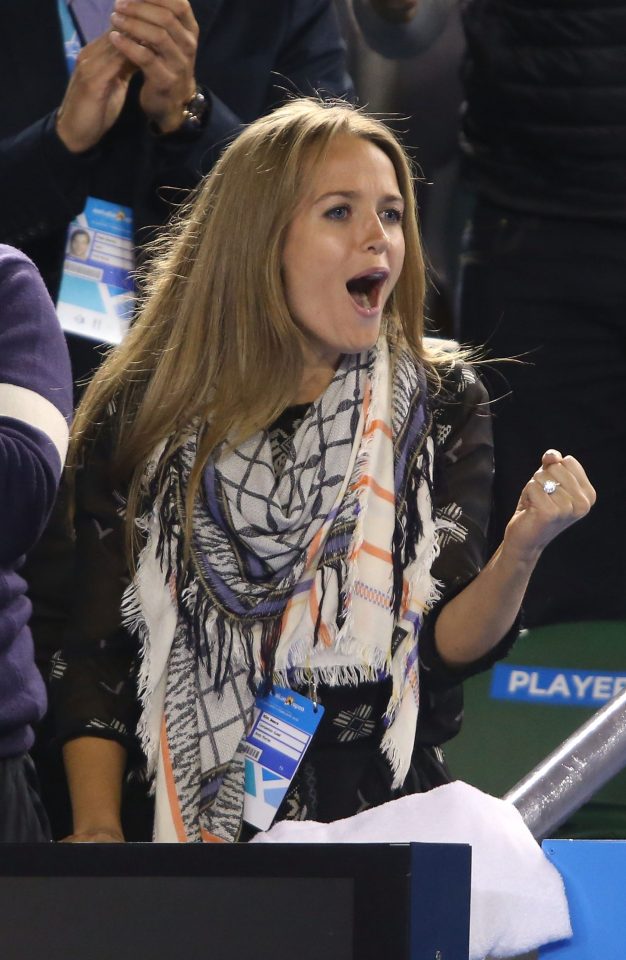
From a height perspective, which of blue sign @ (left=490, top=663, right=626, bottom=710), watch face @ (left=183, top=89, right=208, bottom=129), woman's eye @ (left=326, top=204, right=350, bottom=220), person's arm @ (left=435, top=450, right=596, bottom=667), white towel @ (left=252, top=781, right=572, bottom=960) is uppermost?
watch face @ (left=183, top=89, right=208, bottom=129)

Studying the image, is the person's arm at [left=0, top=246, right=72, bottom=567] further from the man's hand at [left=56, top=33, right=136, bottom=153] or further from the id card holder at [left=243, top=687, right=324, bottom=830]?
the man's hand at [left=56, top=33, right=136, bottom=153]

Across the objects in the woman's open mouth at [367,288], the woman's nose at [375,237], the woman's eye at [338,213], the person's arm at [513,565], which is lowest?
the person's arm at [513,565]

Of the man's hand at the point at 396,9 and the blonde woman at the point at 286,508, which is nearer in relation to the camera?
the blonde woman at the point at 286,508

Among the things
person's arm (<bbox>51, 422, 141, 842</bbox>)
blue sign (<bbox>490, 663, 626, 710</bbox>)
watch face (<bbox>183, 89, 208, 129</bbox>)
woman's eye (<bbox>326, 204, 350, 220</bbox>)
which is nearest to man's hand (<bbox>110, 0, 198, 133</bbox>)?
watch face (<bbox>183, 89, 208, 129</bbox>)

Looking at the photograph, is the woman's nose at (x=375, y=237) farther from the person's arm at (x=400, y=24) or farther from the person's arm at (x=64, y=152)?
the person's arm at (x=400, y=24)

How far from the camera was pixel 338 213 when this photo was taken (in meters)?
2.35

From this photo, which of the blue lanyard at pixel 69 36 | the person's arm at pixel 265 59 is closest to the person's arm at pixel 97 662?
the person's arm at pixel 265 59

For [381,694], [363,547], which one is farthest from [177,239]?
[381,694]

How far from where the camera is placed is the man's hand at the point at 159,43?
2.60 meters

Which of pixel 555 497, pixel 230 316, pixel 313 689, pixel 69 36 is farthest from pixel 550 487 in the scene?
pixel 69 36

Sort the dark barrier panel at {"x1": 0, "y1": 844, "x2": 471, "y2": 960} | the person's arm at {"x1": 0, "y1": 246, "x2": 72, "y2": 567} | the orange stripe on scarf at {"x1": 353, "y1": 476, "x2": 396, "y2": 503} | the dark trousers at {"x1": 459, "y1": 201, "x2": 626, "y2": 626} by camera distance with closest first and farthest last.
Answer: the dark barrier panel at {"x1": 0, "y1": 844, "x2": 471, "y2": 960}, the person's arm at {"x1": 0, "y1": 246, "x2": 72, "y2": 567}, the orange stripe on scarf at {"x1": 353, "y1": 476, "x2": 396, "y2": 503}, the dark trousers at {"x1": 459, "y1": 201, "x2": 626, "y2": 626}

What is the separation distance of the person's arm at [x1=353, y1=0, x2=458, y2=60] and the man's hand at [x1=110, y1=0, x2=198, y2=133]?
2.93 feet

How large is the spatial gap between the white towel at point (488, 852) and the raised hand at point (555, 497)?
0.71 metres

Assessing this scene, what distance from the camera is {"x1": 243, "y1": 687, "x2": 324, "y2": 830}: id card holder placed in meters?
2.09
